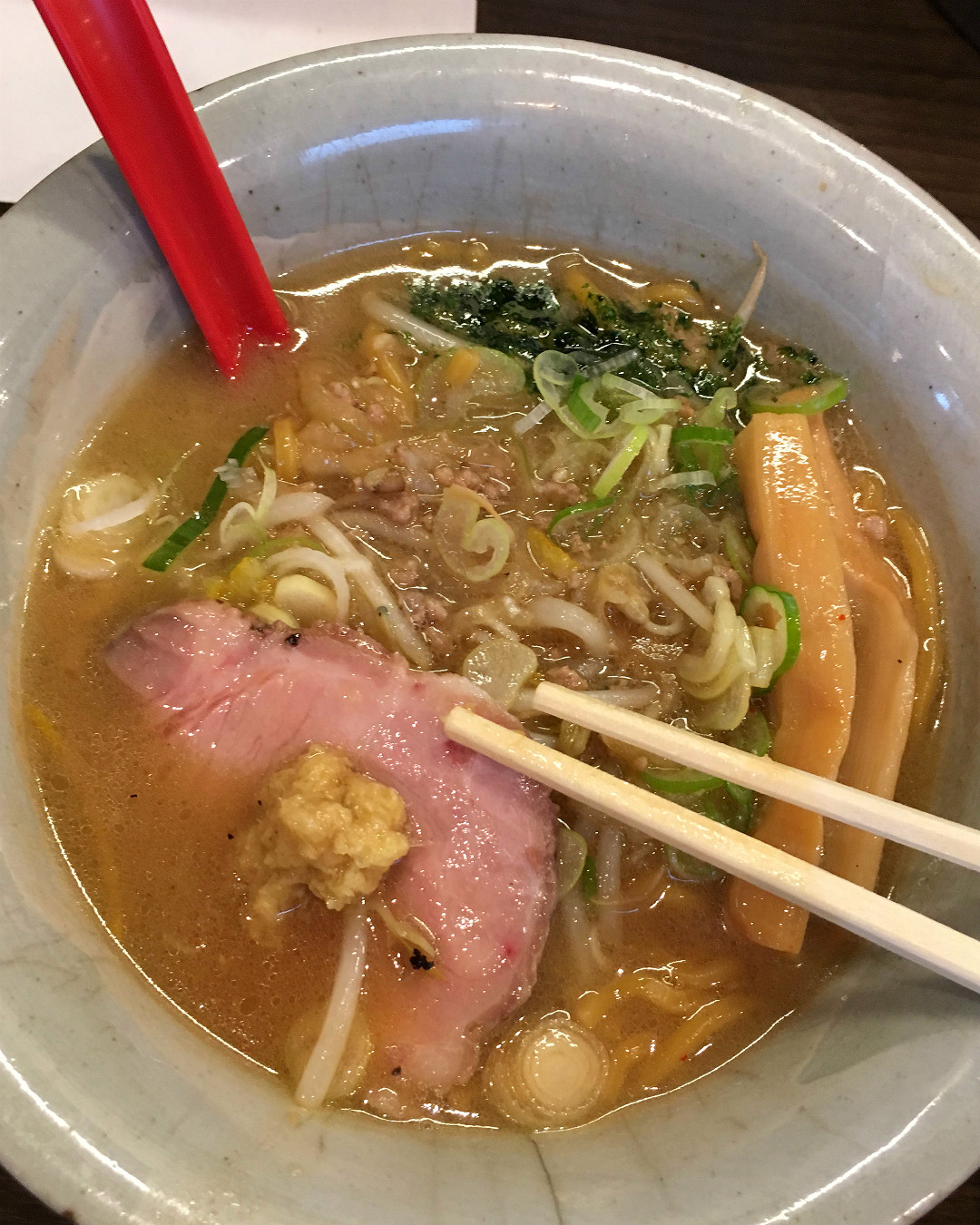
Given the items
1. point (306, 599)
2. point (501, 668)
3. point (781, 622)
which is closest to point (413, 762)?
point (501, 668)

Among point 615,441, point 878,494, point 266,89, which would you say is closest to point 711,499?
point 615,441

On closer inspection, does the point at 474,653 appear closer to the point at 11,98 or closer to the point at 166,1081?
the point at 166,1081

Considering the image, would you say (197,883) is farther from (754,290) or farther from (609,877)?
(754,290)

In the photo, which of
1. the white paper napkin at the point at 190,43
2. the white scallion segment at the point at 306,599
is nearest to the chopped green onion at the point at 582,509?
the white scallion segment at the point at 306,599

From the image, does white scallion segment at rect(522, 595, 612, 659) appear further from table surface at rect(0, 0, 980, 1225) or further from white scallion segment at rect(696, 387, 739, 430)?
table surface at rect(0, 0, 980, 1225)

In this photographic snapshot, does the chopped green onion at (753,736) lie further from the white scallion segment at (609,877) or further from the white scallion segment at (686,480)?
the white scallion segment at (686,480)

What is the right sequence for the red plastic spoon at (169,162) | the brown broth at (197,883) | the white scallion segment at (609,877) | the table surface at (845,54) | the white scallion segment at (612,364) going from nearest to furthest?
the red plastic spoon at (169,162)
the brown broth at (197,883)
the white scallion segment at (609,877)
the white scallion segment at (612,364)
the table surface at (845,54)
